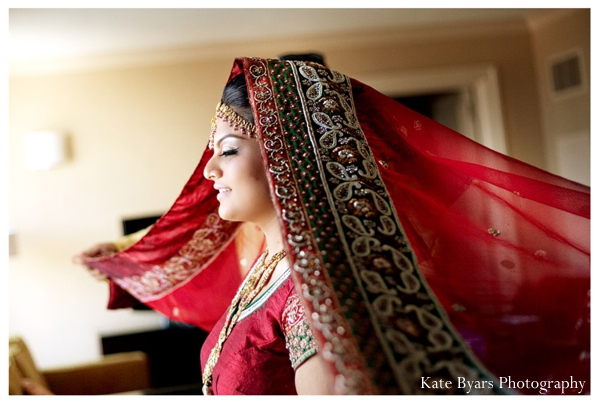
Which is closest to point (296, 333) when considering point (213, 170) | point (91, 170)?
point (213, 170)

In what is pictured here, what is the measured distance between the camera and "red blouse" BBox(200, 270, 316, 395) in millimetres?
845

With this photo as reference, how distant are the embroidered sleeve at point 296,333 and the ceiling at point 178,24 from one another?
2736 millimetres

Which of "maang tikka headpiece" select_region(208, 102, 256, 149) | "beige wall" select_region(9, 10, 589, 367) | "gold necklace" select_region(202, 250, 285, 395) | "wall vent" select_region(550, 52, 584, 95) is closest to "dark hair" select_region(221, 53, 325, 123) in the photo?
"maang tikka headpiece" select_region(208, 102, 256, 149)

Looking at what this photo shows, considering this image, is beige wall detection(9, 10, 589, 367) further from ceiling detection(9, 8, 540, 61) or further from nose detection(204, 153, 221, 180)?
nose detection(204, 153, 221, 180)

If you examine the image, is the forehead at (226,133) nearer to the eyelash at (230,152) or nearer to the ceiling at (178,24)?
the eyelash at (230,152)

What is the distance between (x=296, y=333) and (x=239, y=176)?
29 centimetres

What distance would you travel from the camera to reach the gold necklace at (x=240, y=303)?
Result: 984 millimetres

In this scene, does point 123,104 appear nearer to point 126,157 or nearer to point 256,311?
point 126,157

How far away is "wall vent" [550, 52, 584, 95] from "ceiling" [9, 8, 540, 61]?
0.42m

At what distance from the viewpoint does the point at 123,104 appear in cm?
400

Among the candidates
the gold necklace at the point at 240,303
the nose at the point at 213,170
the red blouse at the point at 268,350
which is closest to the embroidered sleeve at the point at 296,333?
the red blouse at the point at 268,350

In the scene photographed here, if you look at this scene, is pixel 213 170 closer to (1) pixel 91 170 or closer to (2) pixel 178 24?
(2) pixel 178 24
